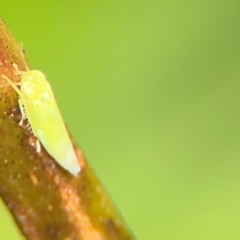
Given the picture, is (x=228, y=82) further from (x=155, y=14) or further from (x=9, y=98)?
(x=9, y=98)

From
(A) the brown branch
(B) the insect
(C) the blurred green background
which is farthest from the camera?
(C) the blurred green background

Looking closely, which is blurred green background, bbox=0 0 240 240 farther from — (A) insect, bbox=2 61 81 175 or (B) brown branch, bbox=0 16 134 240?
(B) brown branch, bbox=0 16 134 240

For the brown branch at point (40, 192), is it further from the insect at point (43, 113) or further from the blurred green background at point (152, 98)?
the blurred green background at point (152, 98)

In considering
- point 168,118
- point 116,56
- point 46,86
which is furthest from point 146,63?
point 46,86

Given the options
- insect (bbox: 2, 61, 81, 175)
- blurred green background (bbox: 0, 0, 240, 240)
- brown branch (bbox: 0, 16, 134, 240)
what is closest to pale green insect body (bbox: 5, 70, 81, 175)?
insect (bbox: 2, 61, 81, 175)

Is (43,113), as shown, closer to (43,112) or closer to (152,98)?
(43,112)

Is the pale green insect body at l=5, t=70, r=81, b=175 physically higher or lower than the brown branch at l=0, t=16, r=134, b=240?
higher

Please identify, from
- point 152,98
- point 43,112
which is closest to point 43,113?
point 43,112
